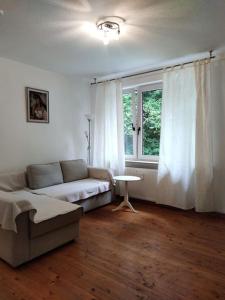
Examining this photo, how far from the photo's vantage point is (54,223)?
2375mm

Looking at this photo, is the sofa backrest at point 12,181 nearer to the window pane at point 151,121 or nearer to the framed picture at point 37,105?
the framed picture at point 37,105

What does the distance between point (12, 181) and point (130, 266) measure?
7.11 ft

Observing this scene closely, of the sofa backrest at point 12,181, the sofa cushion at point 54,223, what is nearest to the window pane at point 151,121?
the sofa cushion at point 54,223

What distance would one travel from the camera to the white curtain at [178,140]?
11.8ft

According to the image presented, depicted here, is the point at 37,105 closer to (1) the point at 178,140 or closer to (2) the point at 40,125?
(2) the point at 40,125

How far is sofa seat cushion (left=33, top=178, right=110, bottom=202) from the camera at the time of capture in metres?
3.21

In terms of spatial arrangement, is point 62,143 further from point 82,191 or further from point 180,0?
point 180,0

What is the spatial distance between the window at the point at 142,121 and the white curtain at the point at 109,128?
25cm

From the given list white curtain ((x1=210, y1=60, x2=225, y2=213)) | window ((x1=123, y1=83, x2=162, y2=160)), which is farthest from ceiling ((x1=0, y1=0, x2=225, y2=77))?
window ((x1=123, y1=83, x2=162, y2=160))

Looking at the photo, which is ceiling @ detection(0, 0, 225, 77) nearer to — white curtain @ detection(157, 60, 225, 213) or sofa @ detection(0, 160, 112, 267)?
white curtain @ detection(157, 60, 225, 213)

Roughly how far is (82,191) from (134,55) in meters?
2.23

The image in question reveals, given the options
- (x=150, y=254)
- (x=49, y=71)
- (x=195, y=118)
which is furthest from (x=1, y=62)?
(x=150, y=254)

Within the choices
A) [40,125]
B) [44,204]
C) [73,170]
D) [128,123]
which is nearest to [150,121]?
[128,123]

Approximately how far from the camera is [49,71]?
411 centimetres
